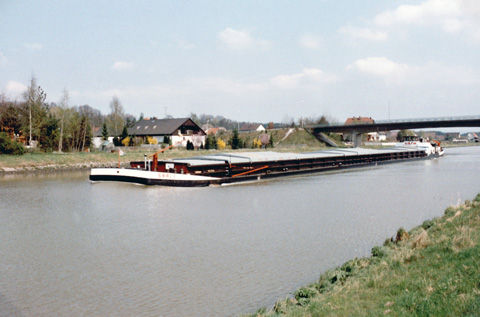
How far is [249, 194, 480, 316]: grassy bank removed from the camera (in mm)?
6883

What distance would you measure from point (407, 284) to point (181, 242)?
8.97 m

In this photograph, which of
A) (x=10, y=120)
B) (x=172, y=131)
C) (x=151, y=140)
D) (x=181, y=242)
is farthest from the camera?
(x=172, y=131)

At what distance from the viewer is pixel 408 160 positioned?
2501 inches

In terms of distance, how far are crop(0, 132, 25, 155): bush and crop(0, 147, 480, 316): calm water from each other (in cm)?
2466

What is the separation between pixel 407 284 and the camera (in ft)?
26.5

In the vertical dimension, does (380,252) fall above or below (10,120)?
below

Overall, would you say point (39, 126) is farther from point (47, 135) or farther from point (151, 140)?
point (151, 140)

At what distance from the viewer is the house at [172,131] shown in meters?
86.3

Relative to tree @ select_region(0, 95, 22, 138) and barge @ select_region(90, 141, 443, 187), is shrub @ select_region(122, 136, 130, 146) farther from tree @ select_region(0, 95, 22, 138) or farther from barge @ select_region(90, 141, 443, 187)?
barge @ select_region(90, 141, 443, 187)

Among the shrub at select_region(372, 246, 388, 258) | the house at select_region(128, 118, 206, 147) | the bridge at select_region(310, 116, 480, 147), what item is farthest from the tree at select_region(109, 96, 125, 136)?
the shrub at select_region(372, 246, 388, 258)

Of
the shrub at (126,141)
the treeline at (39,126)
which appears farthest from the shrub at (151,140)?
the treeline at (39,126)

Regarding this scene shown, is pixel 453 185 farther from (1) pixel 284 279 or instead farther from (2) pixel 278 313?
(2) pixel 278 313

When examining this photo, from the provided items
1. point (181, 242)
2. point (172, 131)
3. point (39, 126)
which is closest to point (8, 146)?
point (39, 126)

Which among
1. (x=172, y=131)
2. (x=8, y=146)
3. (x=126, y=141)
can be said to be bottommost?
(x=8, y=146)
